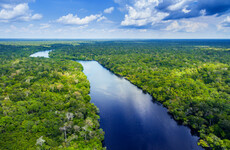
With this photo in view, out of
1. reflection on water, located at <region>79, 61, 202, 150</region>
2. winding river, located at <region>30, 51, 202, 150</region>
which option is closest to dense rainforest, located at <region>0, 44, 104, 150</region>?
winding river, located at <region>30, 51, 202, 150</region>

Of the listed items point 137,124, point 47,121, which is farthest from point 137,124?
point 47,121

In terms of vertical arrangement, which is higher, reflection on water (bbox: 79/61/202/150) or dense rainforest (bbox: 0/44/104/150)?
dense rainforest (bbox: 0/44/104/150)

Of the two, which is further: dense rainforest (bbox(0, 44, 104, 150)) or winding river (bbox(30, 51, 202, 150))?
winding river (bbox(30, 51, 202, 150))

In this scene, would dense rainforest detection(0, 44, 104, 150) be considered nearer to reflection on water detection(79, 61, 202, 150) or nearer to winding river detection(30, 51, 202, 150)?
winding river detection(30, 51, 202, 150)

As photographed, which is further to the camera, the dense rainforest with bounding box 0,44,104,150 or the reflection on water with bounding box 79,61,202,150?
the reflection on water with bounding box 79,61,202,150

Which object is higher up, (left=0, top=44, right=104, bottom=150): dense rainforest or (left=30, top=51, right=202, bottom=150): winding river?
(left=0, top=44, right=104, bottom=150): dense rainforest

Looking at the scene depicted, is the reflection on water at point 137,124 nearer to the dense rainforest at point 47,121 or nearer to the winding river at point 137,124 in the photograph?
the winding river at point 137,124

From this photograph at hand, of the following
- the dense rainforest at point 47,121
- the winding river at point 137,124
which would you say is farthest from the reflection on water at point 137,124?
the dense rainforest at point 47,121

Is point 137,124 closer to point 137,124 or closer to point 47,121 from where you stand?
point 137,124
